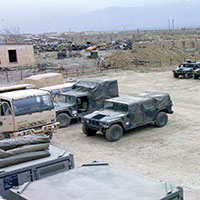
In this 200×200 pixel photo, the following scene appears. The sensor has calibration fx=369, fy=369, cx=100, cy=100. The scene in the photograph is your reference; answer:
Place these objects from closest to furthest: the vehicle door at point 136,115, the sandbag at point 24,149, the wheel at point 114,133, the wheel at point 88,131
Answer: the sandbag at point 24,149
the wheel at point 114,133
the vehicle door at point 136,115
the wheel at point 88,131

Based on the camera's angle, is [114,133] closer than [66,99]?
Yes

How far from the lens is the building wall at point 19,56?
137 feet

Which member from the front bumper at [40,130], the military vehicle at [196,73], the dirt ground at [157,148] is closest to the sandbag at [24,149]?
the dirt ground at [157,148]

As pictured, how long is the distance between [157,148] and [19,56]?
32546 millimetres

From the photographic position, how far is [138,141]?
14.2m

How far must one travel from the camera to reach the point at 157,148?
13164 mm

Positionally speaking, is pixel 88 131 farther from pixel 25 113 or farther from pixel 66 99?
pixel 66 99

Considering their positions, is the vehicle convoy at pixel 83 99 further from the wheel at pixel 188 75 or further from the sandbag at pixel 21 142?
the wheel at pixel 188 75

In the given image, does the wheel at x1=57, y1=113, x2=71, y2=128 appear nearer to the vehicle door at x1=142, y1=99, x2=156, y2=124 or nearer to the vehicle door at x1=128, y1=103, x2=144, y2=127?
the vehicle door at x1=128, y1=103, x2=144, y2=127

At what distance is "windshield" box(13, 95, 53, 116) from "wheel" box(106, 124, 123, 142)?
2.43 m

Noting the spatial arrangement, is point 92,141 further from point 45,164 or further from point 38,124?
point 45,164

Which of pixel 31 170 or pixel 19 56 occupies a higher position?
pixel 19 56

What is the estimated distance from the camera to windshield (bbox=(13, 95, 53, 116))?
13.5 meters

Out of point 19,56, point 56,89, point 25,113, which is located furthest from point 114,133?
point 19,56
